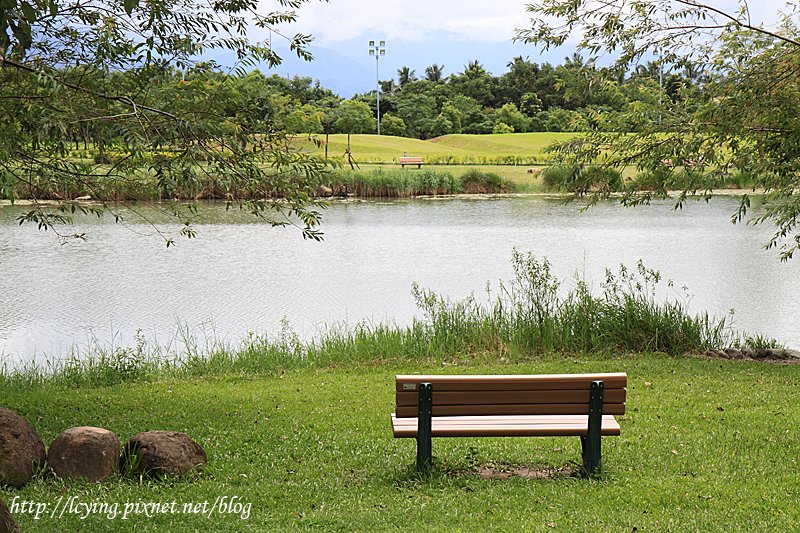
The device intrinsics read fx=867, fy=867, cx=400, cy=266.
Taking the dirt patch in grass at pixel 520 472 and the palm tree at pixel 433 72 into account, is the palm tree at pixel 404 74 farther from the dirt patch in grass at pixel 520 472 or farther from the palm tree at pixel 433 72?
the dirt patch in grass at pixel 520 472

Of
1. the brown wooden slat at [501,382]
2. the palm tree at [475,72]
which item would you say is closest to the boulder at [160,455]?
the brown wooden slat at [501,382]

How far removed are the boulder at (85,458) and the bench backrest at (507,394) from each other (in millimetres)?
1717

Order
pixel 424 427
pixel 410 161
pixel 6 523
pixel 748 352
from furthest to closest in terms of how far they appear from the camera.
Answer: pixel 410 161 < pixel 748 352 < pixel 424 427 < pixel 6 523

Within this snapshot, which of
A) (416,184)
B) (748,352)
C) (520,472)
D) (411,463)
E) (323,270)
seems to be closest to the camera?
(520,472)

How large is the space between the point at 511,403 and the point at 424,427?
534 millimetres

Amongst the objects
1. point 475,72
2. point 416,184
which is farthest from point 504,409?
point 475,72

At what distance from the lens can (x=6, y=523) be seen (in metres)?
3.87

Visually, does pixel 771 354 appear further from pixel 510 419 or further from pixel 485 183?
pixel 485 183

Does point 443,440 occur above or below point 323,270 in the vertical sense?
above

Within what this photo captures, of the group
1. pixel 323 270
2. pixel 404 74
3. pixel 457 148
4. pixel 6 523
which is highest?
pixel 404 74

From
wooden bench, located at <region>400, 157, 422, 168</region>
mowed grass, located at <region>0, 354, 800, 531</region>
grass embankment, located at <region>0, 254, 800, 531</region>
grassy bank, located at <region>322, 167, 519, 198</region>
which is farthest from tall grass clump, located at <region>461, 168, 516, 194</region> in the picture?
mowed grass, located at <region>0, 354, 800, 531</region>

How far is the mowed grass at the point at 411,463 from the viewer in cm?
454

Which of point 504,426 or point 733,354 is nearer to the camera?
point 504,426

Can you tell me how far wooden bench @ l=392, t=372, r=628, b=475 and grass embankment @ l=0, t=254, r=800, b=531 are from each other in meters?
0.30
